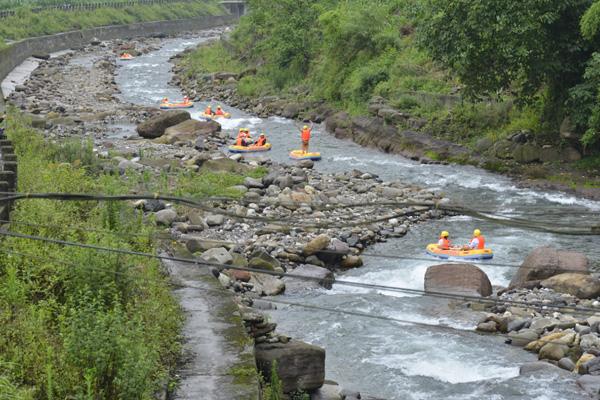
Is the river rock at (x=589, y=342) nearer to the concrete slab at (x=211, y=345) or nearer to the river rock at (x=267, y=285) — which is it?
the concrete slab at (x=211, y=345)

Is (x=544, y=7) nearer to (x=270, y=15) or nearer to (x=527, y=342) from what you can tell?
(x=527, y=342)

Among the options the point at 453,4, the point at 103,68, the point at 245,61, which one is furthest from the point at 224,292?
the point at 103,68

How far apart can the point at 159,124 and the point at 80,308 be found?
24498 mm

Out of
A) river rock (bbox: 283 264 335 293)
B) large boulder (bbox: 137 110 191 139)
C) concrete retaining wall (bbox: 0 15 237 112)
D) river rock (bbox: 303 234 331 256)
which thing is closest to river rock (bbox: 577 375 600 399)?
river rock (bbox: 283 264 335 293)

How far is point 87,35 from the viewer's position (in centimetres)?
7038

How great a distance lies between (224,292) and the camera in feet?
41.3

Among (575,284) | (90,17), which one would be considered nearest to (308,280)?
(575,284)

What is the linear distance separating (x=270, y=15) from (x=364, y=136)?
15564mm

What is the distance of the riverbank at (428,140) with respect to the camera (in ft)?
85.7

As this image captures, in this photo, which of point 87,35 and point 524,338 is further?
point 87,35

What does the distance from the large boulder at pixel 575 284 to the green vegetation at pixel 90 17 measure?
139 ft

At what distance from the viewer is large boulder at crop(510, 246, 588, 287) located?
16734 millimetres

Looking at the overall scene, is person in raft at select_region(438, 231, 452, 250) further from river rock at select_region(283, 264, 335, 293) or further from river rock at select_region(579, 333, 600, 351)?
river rock at select_region(579, 333, 600, 351)

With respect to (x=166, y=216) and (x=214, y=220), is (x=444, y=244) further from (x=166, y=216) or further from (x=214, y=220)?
(x=166, y=216)
